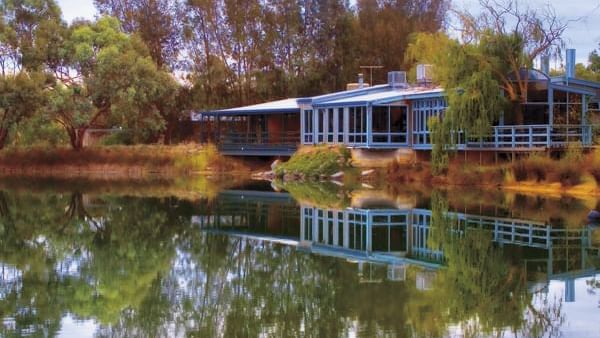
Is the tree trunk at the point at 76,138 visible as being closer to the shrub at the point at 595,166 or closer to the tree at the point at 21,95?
the tree at the point at 21,95

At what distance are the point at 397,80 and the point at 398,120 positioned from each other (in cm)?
494

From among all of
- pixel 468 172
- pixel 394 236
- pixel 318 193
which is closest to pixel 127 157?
pixel 318 193

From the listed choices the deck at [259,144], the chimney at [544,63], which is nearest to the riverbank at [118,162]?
the deck at [259,144]

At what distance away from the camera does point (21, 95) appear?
4634 centimetres

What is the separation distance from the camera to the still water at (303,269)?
11828 mm

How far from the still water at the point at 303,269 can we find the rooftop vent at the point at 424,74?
1470 centimetres

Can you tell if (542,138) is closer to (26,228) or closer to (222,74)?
(26,228)

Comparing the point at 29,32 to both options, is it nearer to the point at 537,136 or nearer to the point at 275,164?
the point at 275,164

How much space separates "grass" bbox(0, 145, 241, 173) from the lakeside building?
1.21m

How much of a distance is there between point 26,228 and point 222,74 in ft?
119

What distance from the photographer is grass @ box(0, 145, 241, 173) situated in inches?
1892

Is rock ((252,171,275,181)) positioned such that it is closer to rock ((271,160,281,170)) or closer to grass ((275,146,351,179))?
rock ((271,160,281,170))

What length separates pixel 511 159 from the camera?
34.7 metres

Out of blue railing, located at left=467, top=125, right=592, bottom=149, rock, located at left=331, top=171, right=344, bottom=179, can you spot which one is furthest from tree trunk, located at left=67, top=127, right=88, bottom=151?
blue railing, located at left=467, top=125, right=592, bottom=149
